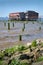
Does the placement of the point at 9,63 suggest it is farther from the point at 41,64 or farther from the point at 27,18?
the point at 27,18

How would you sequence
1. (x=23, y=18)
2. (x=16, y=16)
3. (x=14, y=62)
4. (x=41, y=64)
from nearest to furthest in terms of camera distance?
(x=41, y=64), (x=14, y=62), (x=23, y=18), (x=16, y=16)

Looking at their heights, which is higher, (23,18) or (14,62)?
(14,62)

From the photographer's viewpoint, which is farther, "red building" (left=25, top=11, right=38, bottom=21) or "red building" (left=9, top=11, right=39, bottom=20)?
"red building" (left=25, top=11, right=38, bottom=21)

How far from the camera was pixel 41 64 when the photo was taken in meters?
9.88

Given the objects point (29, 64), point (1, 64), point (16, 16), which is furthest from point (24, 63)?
point (16, 16)

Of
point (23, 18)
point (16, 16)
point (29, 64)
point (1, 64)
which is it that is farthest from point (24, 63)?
point (16, 16)

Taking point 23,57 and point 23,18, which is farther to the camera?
point 23,18

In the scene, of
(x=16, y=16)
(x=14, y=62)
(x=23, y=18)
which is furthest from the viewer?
(x=16, y=16)

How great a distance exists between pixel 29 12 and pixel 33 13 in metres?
2.77

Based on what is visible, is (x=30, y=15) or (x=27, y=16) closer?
(x=27, y=16)

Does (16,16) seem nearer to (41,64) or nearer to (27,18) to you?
(27,18)

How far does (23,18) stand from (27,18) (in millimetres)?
2254

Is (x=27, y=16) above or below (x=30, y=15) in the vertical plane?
below

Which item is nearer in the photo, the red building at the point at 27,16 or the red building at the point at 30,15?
the red building at the point at 27,16
